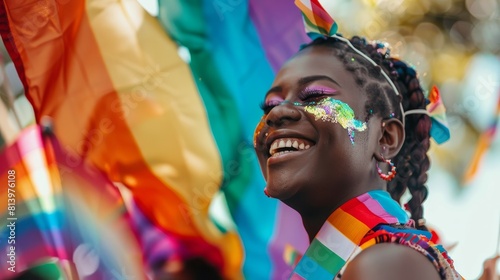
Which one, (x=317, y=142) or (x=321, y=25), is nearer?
(x=317, y=142)

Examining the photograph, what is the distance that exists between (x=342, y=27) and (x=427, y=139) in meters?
2.18

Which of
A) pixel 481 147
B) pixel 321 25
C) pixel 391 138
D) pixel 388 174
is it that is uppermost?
pixel 321 25

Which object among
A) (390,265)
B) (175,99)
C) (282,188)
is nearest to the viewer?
(390,265)

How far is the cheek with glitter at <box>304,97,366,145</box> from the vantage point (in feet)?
11.4

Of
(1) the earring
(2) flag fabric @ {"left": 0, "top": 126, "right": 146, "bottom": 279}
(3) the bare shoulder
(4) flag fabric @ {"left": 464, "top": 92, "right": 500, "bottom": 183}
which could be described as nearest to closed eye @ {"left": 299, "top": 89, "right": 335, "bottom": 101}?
(1) the earring

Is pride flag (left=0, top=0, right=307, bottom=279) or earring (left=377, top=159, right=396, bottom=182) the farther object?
pride flag (left=0, top=0, right=307, bottom=279)

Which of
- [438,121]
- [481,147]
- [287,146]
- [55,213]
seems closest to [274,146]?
[287,146]

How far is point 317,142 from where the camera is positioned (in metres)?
3.48

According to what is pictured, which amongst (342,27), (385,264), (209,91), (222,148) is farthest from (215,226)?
(342,27)

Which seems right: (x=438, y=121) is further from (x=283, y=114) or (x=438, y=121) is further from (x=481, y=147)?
(x=481, y=147)

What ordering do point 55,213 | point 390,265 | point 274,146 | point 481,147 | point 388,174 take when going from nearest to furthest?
1. point 390,265
2. point 274,146
3. point 388,174
4. point 55,213
5. point 481,147

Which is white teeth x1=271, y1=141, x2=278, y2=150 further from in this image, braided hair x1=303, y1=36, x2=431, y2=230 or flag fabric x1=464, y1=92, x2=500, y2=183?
flag fabric x1=464, y1=92, x2=500, y2=183

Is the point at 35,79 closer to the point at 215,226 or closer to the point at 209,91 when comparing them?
the point at 209,91

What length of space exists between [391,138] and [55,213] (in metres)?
1.78
